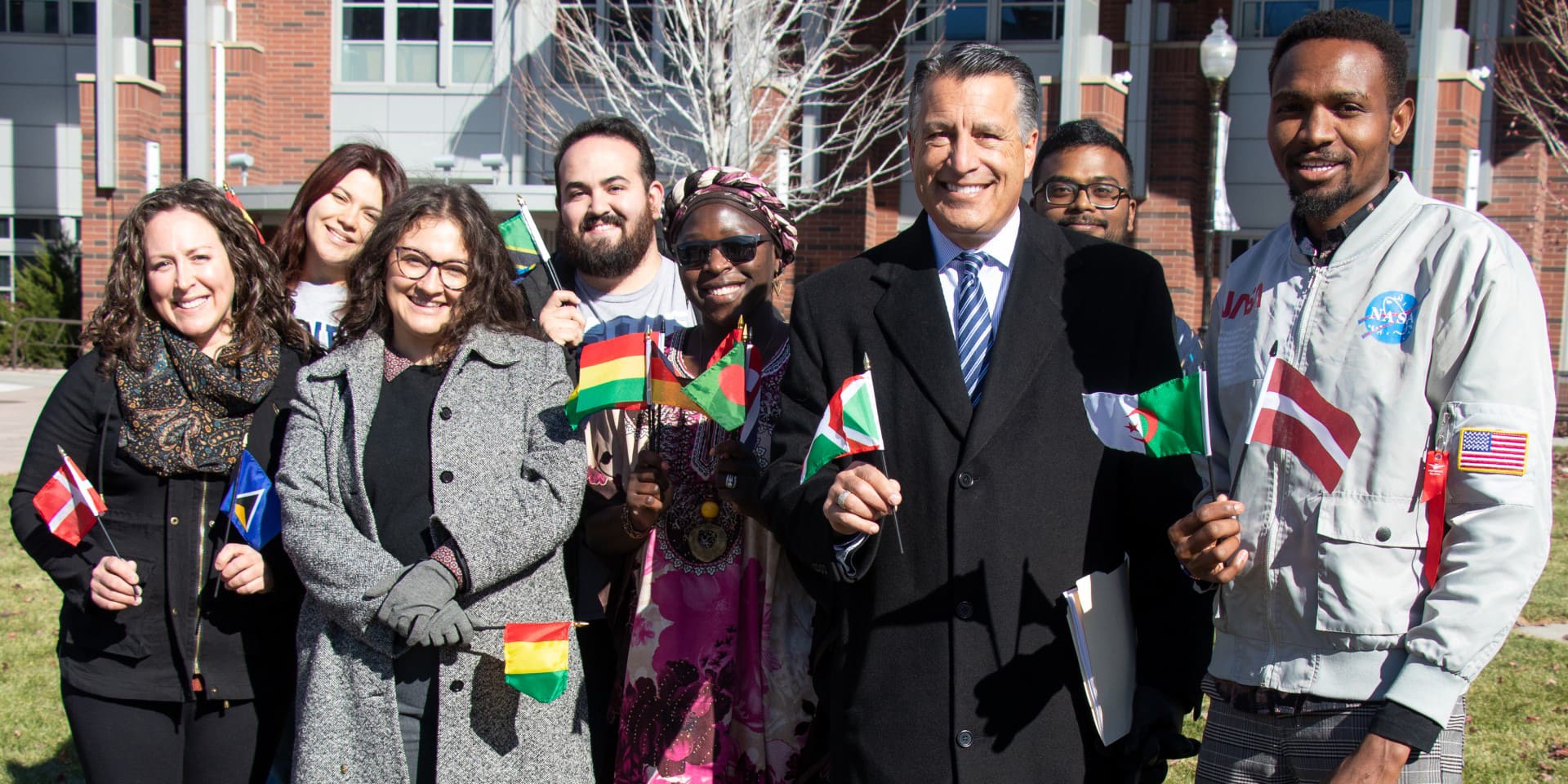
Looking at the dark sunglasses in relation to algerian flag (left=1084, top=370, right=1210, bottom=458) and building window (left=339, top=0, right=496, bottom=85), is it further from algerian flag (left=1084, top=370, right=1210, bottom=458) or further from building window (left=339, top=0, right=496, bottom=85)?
building window (left=339, top=0, right=496, bottom=85)

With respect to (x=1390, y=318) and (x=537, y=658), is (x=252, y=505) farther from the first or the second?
(x=1390, y=318)

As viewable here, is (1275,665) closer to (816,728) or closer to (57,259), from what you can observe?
(816,728)

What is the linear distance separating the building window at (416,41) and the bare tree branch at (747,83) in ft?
3.17

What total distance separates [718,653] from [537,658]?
0.48m

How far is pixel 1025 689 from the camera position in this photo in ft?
8.67

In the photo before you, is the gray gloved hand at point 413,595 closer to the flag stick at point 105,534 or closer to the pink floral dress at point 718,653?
the pink floral dress at point 718,653

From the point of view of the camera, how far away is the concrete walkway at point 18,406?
1256cm

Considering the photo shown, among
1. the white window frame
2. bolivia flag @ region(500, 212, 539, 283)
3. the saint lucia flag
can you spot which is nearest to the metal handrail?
the white window frame

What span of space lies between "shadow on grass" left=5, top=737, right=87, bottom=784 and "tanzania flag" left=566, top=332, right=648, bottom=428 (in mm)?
3538

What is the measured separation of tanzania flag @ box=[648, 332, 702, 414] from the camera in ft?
11.1

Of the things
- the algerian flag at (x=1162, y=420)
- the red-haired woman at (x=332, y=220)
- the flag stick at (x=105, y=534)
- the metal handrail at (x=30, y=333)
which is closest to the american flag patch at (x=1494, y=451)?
the algerian flag at (x=1162, y=420)

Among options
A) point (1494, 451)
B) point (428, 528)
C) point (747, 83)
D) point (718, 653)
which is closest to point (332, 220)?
point (428, 528)

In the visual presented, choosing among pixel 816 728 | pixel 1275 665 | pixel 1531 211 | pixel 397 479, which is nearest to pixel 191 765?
pixel 397 479

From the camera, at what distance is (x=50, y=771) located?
5.58 m
